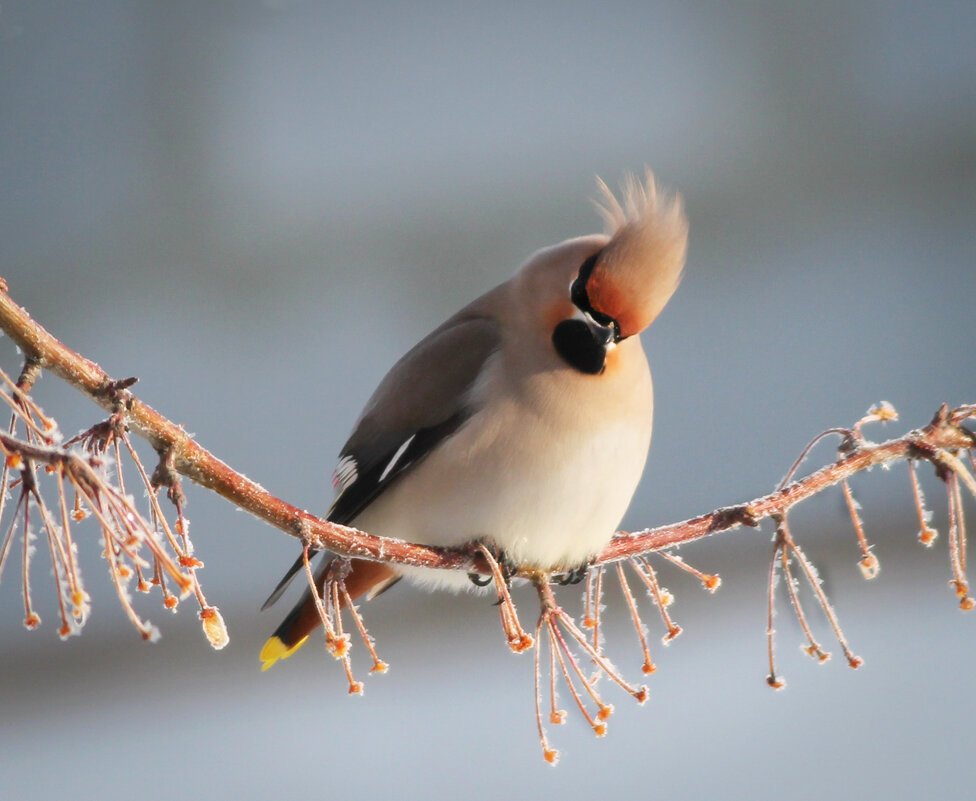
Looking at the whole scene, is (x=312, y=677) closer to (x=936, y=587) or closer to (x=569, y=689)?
(x=936, y=587)

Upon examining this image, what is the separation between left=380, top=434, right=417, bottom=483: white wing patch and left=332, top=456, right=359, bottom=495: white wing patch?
0.03 m

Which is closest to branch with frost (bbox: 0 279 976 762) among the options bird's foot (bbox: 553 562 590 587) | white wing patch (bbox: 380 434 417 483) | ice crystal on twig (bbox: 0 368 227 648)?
ice crystal on twig (bbox: 0 368 227 648)

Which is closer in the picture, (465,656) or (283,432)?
(283,432)

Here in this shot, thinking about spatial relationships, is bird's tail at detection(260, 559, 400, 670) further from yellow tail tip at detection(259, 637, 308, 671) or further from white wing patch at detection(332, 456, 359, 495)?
white wing patch at detection(332, 456, 359, 495)

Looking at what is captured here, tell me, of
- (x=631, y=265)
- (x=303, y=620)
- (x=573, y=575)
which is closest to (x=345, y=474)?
(x=303, y=620)

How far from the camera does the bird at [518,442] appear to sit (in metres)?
1.27

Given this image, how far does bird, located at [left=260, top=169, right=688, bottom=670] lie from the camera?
1.27 meters

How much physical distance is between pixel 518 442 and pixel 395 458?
0.54 feet

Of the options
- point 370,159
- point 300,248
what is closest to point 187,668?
point 300,248

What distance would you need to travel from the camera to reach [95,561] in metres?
3.22

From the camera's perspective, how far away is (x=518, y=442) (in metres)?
1.28

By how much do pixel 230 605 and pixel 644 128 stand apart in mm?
1935

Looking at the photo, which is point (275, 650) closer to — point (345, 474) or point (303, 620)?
point (303, 620)

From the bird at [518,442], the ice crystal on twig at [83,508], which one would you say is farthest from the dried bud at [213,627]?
the bird at [518,442]
